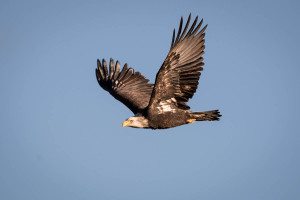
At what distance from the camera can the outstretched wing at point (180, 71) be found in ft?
31.4

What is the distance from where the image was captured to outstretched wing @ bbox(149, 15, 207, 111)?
9.57 meters

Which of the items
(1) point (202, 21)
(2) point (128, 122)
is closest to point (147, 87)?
(2) point (128, 122)

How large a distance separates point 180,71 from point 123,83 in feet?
11.9

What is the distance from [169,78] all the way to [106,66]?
13.2 ft

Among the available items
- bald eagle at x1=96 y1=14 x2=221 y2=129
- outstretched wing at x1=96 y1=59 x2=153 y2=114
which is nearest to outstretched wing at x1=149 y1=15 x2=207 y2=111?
bald eagle at x1=96 y1=14 x2=221 y2=129

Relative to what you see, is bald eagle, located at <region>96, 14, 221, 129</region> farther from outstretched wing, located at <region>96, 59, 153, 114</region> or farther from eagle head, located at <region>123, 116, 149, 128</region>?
outstretched wing, located at <region>96, 59, 153, 114</region>

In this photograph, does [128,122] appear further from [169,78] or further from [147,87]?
[147,87]

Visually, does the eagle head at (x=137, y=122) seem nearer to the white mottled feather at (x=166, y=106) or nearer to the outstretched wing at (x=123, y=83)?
the white mottled feather at (x=166, y=106)

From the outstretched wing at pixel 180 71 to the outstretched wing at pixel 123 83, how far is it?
2.19m

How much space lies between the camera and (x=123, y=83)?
515 inches

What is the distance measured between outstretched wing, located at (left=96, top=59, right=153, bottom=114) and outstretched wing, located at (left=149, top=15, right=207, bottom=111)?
7.18ft

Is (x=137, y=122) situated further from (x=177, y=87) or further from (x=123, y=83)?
(x=123, y=83)

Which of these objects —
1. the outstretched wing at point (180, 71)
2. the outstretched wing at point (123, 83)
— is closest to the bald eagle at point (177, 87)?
the outstretched wing at point (180, 71)

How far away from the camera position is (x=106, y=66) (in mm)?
13242
